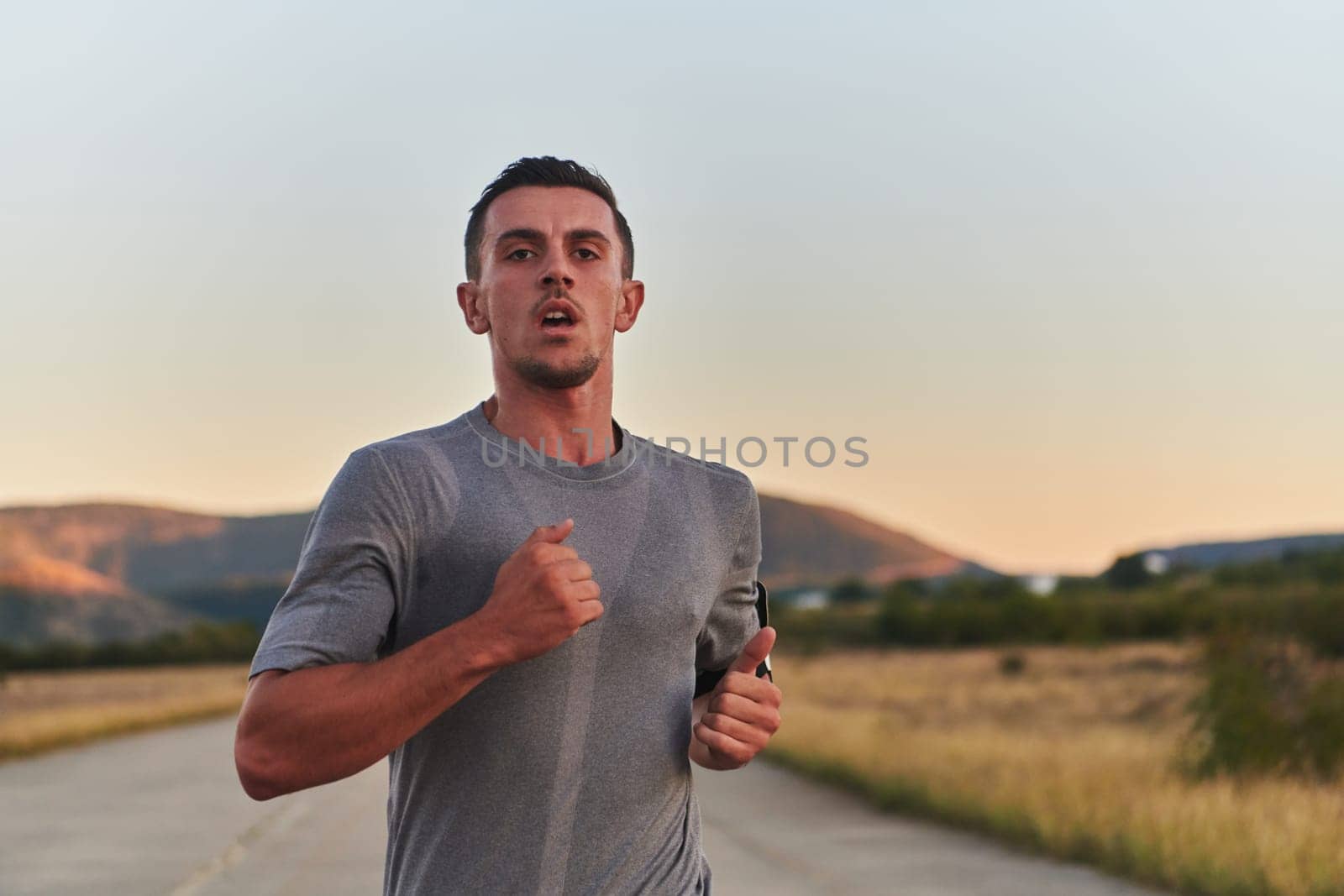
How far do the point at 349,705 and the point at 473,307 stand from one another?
104 cm

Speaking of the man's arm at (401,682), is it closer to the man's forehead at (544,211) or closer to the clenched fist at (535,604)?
the clenched fist at (535,604)

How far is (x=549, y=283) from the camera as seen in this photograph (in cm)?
328

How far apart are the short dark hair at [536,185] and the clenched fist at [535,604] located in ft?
2.89

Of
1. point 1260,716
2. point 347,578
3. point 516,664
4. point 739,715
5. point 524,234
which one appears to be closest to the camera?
point 347,578

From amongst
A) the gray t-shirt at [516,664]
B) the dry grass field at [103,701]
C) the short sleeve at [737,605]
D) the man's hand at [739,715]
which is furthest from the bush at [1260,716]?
the dry grass field at [103,701]

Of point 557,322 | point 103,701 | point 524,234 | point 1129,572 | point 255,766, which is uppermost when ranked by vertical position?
point 1129,572

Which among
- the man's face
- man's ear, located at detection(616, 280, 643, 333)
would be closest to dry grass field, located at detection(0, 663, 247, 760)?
man's ear, located at detection(616, 280, 643, 333)

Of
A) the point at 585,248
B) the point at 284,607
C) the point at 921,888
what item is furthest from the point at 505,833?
the point at 921,888

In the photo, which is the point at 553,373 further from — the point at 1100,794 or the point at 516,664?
the point at 1100,794

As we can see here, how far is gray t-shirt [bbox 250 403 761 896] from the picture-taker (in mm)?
2943

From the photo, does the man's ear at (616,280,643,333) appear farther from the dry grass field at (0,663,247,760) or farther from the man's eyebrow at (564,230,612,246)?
the dry grass field at (0,663,247,760)

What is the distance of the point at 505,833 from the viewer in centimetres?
303

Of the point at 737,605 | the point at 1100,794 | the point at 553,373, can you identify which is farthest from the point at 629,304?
the point at 1100,794

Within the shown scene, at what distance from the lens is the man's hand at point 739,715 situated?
3.18m
